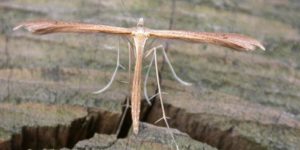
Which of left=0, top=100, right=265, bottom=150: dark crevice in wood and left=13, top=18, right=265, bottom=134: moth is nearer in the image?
left=0, top=100, right=265, bottom=150: dark crevice in wood

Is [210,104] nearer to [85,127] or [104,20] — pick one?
[85,127]

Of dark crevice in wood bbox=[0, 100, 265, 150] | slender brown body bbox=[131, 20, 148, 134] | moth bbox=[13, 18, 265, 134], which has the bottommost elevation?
dark crevice in wood bbox=[0, 100, 265, 150]

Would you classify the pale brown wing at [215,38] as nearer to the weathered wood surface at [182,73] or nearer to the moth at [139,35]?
the moth at [139,35]

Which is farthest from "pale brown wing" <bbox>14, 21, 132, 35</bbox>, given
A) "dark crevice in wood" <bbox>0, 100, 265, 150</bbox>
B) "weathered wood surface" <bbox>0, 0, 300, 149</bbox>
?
"dark crevice in wood" <bbox>0, 100, 265, 150</bbox>

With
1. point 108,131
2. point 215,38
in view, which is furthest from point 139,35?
point 108,131

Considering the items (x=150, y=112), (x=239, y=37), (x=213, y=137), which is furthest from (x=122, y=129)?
(x=239, y=37)

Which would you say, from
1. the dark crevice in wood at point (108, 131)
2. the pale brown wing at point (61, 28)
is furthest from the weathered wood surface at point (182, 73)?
the pale brown wing at point (61, 28)

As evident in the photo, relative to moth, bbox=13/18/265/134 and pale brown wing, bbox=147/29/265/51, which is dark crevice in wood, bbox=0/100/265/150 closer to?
moth, bbox=13/18/265/134
